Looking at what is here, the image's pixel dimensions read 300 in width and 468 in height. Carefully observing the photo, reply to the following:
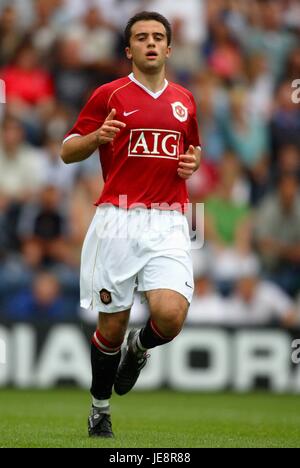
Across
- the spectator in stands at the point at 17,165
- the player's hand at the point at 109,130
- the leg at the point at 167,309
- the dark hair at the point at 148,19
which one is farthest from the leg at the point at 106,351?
the spectator in stands at the point at 17,165

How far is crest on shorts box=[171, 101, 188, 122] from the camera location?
24.4ft

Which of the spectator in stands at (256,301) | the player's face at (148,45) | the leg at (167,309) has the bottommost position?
the spectator in stands at (256,301)

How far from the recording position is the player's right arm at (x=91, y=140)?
698cm

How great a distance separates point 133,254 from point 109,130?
86 centimetres

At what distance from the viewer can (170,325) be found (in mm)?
7133

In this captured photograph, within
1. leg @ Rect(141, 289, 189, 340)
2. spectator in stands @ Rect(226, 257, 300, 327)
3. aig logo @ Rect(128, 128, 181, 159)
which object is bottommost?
spectator in stands @ Rect(226, 257, 300, 327)

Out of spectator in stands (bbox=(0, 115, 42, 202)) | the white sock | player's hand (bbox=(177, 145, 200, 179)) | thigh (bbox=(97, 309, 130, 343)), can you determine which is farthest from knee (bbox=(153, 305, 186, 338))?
spectator in stands (bbox=(0, 115, 42, 202))

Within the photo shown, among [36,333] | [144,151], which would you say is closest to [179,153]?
[144,151]

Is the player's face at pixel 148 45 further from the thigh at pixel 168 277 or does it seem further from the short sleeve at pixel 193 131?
the thigh at pixel 168 277

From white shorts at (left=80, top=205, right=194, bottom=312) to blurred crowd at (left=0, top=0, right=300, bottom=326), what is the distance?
17.7ft

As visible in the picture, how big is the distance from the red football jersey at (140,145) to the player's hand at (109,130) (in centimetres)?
26

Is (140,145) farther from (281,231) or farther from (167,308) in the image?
(281,231)

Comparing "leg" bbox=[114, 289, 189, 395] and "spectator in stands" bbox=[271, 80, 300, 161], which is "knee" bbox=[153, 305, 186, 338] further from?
"spectator in stands" bbox=[271, 80, 300, 161]

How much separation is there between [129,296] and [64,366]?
18.1ft
